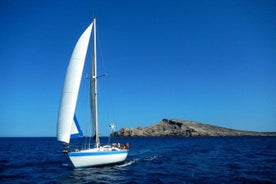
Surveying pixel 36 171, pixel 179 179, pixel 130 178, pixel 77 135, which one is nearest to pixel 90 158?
pixel 77 135

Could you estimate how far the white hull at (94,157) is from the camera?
90.0 ft

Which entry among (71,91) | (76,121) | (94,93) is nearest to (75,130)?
(76,121)

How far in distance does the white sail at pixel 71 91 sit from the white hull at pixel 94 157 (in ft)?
6.17

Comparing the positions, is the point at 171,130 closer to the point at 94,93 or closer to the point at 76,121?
the point at 94,93

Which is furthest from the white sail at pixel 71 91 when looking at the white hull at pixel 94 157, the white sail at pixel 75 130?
the white hull at pixel 94 157

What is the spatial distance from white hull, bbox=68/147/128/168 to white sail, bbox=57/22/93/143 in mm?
1880

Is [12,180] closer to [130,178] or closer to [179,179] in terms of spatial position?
[130,178]

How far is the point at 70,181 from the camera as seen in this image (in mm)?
23812

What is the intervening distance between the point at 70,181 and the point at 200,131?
173238mm

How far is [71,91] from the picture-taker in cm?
2786

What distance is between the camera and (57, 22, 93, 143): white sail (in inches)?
1069

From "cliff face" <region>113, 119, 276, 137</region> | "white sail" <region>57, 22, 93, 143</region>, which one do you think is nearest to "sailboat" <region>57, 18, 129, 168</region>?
"white sail" <region>57, 22, 93, 143</region>

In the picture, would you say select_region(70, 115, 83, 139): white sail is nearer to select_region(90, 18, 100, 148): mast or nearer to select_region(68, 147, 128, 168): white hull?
select_region(68, 147, 128, 168): white hull

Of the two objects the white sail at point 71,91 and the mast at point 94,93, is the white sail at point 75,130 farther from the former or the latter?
the mast at point 94,93
